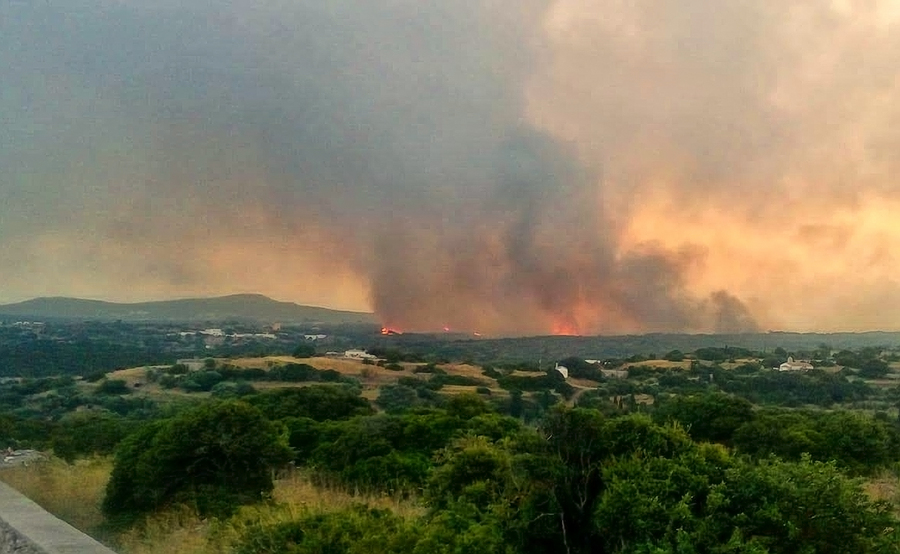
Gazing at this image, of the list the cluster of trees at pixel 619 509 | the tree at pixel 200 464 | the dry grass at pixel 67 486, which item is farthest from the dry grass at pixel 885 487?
the dry grass at pixel 67 486

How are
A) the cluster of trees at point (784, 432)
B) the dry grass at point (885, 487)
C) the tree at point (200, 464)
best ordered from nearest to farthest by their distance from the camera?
the dry grass at point (885, 487) → the tree at point (200, 464) → the cluster of trees at point (784, 432)

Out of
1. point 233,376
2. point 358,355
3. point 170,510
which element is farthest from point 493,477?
point 358,355

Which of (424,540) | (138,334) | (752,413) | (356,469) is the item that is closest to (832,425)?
(752,413)

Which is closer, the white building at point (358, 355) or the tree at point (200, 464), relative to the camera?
the tree at point (200, 464)

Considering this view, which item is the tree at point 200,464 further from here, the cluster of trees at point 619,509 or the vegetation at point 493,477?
the cluster of trees at point 619,509

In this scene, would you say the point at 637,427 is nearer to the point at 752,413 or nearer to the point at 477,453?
the point at 477,453

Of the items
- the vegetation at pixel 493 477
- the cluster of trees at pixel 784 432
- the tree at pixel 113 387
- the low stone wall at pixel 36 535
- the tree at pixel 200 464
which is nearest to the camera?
the vegetation at pixel 493 477

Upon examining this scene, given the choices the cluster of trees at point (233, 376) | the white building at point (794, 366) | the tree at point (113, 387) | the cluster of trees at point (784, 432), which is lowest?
the tree at point (113, 387)
